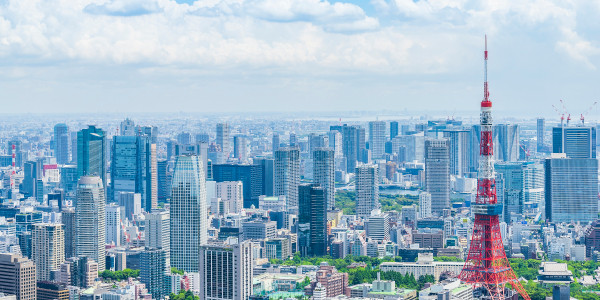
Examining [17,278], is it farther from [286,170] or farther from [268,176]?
[268,176]

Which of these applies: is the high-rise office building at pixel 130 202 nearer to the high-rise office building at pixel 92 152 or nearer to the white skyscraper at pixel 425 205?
the high-rise office building at pixel 92 152

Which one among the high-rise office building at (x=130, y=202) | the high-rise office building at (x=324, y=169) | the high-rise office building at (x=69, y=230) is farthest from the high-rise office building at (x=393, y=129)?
the high-rise office building at (x=69, y=230)

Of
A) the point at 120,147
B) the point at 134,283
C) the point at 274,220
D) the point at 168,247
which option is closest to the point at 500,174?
the point at 274,220

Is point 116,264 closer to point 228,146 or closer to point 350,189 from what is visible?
point 350,189

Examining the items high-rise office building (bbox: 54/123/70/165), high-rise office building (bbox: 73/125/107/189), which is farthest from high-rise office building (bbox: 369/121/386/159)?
high-rise office building (bbox: 73/125/107/189)

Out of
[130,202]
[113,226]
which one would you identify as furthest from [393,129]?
[113,226]

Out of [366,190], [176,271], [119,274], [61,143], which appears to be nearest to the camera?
[119,274]

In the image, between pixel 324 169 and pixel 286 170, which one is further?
pixel 286 170
